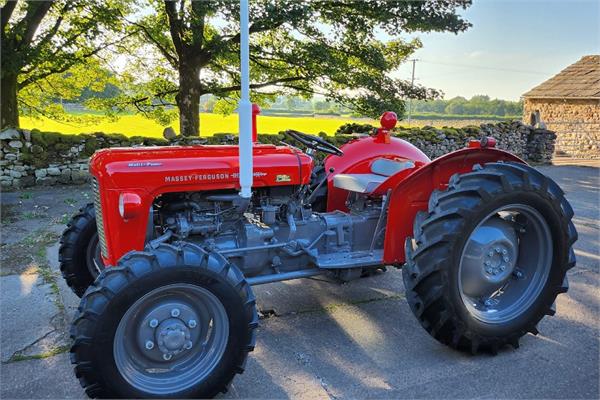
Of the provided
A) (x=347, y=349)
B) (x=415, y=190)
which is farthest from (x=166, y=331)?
(x=415, y=190)

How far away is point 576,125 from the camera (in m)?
18.0

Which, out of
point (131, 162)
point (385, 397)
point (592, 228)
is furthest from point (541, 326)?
point (592, 228)

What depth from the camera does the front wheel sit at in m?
2.84

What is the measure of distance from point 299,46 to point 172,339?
891cm

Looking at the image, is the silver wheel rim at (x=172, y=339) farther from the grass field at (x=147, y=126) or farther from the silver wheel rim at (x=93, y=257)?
the grass field at (x=147, y=126)

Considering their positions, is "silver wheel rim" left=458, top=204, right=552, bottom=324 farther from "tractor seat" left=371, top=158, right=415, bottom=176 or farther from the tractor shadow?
"tractor seat" left=371, top=158, right=415, bottom=176

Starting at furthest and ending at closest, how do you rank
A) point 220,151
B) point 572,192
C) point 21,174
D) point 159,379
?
point 572,192 < point 21,174 < point 220,151 < point 159,379

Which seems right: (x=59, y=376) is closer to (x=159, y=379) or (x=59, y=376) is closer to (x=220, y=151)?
(x=159, y=379)

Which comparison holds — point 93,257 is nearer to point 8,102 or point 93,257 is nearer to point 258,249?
point 258,249

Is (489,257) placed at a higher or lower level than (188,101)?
lower

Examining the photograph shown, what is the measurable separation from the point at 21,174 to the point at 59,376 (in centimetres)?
689

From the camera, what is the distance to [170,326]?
2461 millimetres

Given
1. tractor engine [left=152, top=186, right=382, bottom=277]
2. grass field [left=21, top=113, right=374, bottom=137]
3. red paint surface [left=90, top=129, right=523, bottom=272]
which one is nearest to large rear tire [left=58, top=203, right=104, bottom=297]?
red paint surface [left=90, top=129, right=523, bottom=272]

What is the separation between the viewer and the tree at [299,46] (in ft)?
30.8
